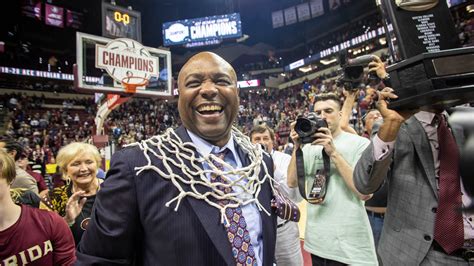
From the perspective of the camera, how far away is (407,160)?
156cm

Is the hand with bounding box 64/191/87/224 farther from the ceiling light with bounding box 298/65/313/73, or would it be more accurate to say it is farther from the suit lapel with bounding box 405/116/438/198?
the ceiling light with bounding box 298/65/313/73

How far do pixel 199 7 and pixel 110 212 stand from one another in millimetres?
30364

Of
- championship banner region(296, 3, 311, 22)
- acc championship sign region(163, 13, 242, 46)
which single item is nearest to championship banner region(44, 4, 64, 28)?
acc championship sign region(163, 13, 242, 46)

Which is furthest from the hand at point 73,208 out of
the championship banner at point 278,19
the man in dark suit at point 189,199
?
the championship banner at point 278,19

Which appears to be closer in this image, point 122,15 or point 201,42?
point 122,15

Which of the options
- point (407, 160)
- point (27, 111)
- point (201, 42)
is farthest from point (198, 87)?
point (201, 42)

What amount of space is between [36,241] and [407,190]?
1812 mm

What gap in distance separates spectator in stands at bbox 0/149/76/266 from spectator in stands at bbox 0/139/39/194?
1.43 meters

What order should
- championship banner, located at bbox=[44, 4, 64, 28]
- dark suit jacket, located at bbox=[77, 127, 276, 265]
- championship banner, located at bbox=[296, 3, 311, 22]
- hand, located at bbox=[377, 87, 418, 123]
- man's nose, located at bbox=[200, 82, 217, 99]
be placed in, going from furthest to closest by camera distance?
championship banner, located at bbox=[296, 3, 311, 22] < championship banner, located at bbox=[44, 4, 64, 28] < hand, located at bbox=[377, 87, 418, 123] < man's nose, located at bbox=[200, 82, 217, 99] < dark suit jacket, located at bbox=[77, 127, 276, 265]

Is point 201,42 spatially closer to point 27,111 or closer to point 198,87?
point 27,111

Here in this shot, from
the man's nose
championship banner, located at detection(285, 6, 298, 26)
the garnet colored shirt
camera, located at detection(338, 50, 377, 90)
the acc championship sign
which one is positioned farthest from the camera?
championship banner, located at detection(285, 6, 298, 26)

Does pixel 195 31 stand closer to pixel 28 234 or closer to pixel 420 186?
Result: pixel 28 234

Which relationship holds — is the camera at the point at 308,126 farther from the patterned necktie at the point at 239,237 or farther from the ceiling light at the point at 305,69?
the ceiling light at the point at 305,69

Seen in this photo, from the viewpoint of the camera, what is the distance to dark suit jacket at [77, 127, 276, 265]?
1.01m
